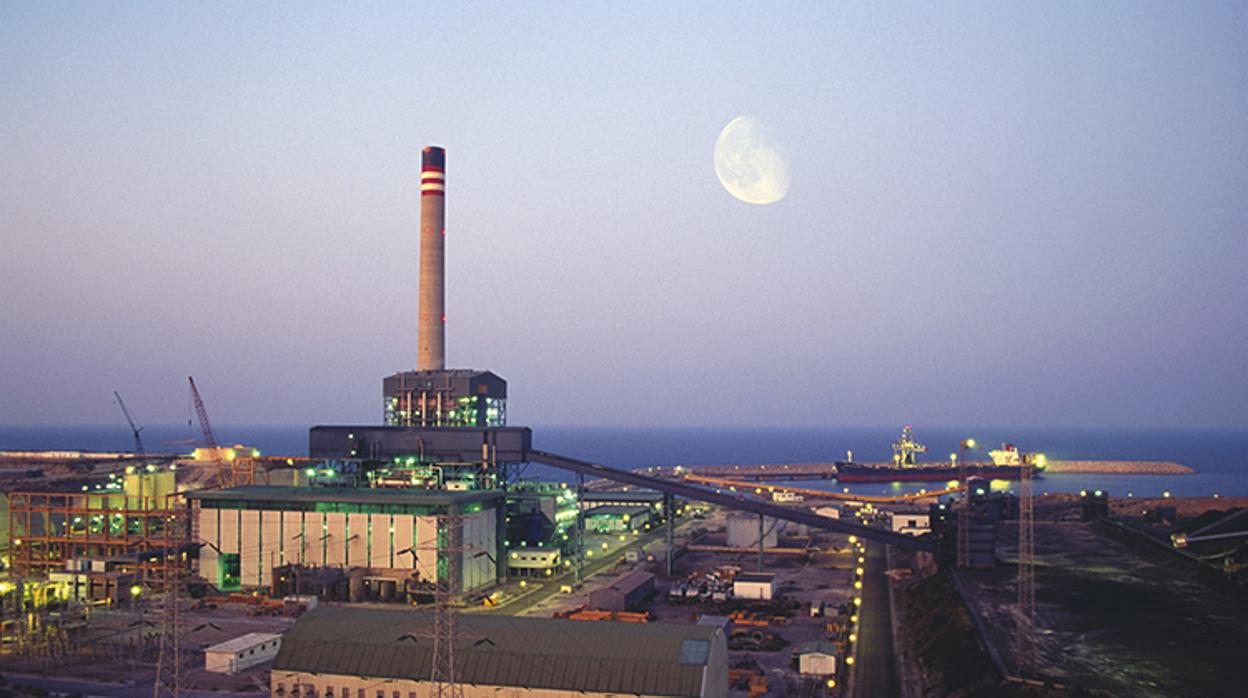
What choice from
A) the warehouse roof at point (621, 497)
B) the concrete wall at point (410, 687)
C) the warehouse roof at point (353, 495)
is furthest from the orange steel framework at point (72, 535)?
the warehouse roof at point (621, 497)

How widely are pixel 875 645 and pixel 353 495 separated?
44.3 metres

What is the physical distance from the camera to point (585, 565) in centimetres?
9038

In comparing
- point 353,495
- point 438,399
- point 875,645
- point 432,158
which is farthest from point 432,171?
point 875,645

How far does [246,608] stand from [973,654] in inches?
2061

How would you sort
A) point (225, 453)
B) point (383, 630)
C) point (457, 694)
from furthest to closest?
point (225, 453) → point (383, 630) → point (457, 694)

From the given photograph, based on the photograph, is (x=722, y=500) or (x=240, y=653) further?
(x=722, y=500)

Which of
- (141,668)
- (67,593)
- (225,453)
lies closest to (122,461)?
(225,453)

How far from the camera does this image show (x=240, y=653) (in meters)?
53.8

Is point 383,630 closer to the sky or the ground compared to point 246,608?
closer to the sky

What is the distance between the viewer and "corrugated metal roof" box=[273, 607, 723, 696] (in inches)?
1668

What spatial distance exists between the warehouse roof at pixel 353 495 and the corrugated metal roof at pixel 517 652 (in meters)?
27.5

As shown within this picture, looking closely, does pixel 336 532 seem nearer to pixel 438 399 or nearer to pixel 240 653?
pixel 438 399

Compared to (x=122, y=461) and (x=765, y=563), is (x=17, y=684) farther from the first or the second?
(x=122, y=461)

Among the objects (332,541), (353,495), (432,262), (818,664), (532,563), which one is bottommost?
(532,563)
